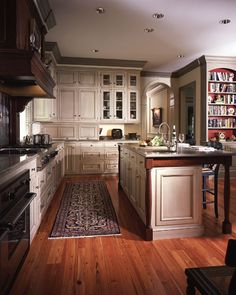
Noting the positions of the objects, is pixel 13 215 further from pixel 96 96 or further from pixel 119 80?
pixel 119 80

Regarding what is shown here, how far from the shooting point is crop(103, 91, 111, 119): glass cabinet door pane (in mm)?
6357

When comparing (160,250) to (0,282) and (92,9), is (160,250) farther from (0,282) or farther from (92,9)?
(92,9)

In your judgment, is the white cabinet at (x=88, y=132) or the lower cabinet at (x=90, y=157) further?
the white cabinet at (x=88, y=132)

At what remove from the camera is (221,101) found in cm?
597

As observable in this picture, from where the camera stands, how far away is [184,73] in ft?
22.7

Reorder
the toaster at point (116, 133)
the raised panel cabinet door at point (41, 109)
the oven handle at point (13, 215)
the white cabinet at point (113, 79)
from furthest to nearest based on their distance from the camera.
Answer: the toaster at point (116, 133) → the white cabinet at point (113, 79) → the raised panel cabinet door at point (41, 109) → the oven handle at point (13, 215)

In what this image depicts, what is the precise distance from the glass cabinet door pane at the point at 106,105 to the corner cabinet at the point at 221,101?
2350mm

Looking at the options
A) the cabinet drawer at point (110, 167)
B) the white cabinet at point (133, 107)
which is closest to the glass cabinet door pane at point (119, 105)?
the white cabinet at point (133, 107)

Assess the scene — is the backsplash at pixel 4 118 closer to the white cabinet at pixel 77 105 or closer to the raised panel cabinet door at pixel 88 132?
the white cabinet at pixel 77 105

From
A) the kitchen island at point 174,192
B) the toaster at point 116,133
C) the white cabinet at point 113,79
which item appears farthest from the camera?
the toaster at point 116,133

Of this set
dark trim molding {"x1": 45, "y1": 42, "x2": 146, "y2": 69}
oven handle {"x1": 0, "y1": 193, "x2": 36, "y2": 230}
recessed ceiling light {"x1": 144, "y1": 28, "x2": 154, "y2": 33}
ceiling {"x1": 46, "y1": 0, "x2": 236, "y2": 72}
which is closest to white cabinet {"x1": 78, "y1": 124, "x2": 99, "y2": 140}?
dark trim molding {"x1": 45, "y1": 42, "x2": 146, "y2": 69}

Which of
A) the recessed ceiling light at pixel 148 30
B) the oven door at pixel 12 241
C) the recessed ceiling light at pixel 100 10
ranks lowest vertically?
the oven door at pixel 12 241

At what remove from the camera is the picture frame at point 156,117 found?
892 centimetres

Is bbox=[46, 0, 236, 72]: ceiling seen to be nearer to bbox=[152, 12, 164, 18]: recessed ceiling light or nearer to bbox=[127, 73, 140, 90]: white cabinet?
bbox=[152, 12, 164, 18]: recessed ceiling light
